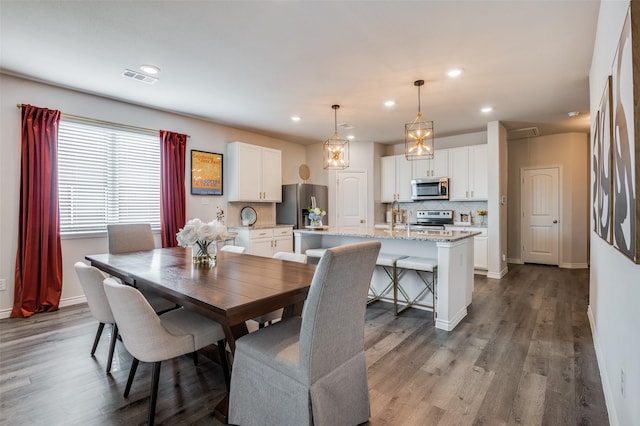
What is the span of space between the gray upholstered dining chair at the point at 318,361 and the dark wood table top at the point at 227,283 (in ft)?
0.67

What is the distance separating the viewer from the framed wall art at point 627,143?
1.03m

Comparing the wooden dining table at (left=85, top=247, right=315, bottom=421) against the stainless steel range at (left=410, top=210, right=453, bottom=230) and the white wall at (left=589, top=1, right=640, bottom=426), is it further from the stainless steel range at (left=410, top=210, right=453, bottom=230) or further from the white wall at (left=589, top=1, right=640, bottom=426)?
the stainless steel range at (left=410, top=210, right=453, bottom=230)

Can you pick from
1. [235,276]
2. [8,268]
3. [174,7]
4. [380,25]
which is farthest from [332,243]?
[8,268]

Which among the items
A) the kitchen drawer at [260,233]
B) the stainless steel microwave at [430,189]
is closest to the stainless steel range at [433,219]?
the stainless steel microwave at [430,189]

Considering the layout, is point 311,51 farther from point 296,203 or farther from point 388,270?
point 296,203

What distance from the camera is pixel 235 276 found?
2016mm

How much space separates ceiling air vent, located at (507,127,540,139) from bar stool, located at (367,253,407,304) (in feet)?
13.0

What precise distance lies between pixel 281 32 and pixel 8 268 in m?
3.74

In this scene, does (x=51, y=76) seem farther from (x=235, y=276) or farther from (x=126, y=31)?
(x=235, y=276)

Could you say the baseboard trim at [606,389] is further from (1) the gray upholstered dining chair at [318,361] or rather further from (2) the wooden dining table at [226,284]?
(2) the wooden dining table at [226,284]

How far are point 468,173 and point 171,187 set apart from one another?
4983 mm

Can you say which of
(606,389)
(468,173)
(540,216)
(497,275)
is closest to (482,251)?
(497,275)

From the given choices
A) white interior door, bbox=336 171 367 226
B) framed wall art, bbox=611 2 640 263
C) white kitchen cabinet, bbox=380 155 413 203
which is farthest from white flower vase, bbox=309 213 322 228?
framed wall art, bbox=611 2 640 263

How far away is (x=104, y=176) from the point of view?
4.02m
